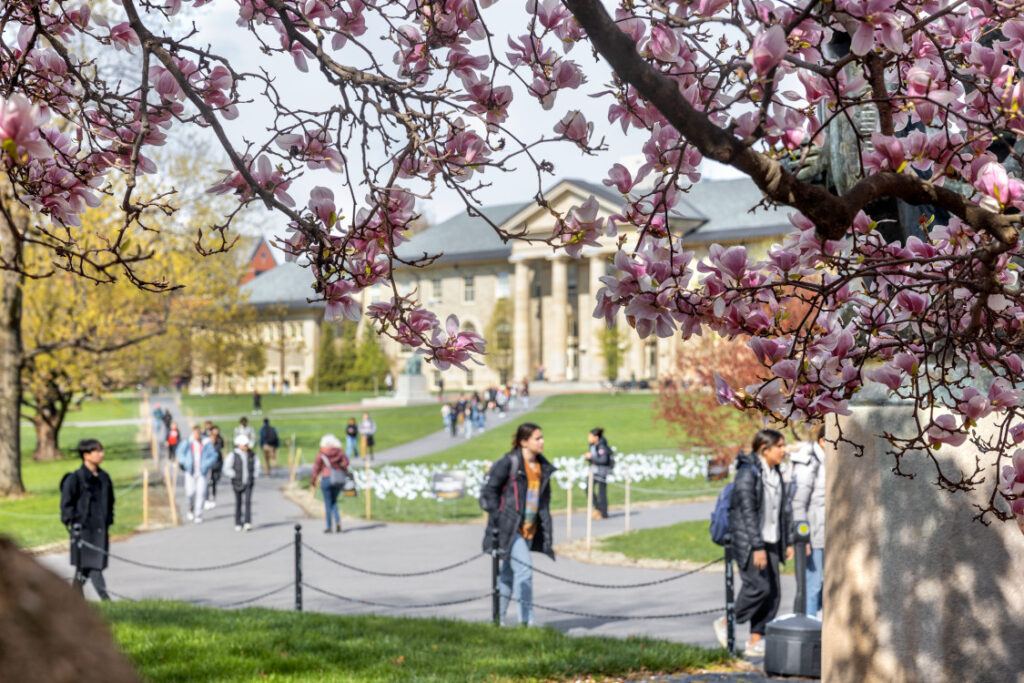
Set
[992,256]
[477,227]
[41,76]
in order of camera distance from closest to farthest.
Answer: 1. [992,256]
2. [41,76]
3. [477,227]

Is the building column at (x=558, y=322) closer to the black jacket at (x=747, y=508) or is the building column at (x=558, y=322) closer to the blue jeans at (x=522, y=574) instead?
the blue jeans at (x=522, y=574)

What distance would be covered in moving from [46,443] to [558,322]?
2338 inches

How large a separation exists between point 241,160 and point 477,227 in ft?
341

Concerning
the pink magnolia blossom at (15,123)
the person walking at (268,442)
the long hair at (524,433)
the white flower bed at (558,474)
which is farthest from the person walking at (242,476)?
the pink magnolia blossom at (15,123)

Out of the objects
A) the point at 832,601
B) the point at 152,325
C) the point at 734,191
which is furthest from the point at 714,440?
the point at 734,191

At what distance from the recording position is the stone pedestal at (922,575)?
5.45 metres

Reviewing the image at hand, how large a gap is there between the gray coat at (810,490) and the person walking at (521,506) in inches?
85.2

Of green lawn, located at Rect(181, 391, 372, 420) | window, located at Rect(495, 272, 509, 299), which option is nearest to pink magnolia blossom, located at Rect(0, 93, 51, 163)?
green lawn, located at Rect(181, 391, 372, 420)

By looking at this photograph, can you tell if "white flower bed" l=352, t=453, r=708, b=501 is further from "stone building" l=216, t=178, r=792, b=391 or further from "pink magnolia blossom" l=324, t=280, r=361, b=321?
"stone building" l=216, t=178, r=792, b=391

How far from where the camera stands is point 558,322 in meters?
98.5

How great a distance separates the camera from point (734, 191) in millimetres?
88875

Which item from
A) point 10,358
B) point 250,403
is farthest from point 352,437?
point 250,403

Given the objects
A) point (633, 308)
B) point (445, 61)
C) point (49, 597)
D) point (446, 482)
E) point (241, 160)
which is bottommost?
point (446, 482)

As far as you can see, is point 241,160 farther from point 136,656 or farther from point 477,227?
point 477,227
